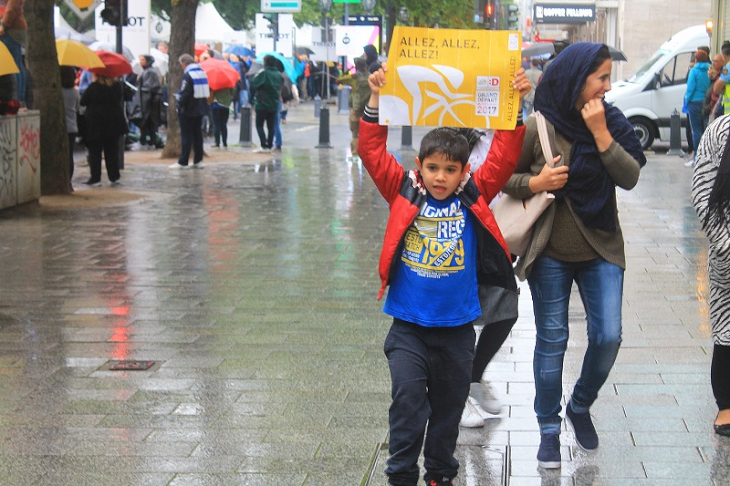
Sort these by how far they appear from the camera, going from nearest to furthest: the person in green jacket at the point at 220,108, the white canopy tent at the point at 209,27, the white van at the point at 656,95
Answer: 1. the person in green jacket at the point at 220,108
2. the white van at the point at 656,95
3. the white canopy tent at the point at 209,27

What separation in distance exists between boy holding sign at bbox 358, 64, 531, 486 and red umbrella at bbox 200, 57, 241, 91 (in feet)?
61.2

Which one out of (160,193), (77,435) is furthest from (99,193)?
(77,435)

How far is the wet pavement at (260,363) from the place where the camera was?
196 inches

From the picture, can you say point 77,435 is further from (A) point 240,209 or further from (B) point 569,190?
(A) point 240,209

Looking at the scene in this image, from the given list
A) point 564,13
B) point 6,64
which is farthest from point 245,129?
point 564,13

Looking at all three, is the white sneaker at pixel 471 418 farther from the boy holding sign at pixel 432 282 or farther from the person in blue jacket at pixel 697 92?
the person in blue jacket at pixel 697 92

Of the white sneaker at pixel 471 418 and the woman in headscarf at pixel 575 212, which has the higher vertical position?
the woman in headscarf at pixel 575 212

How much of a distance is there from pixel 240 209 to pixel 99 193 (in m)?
2.50

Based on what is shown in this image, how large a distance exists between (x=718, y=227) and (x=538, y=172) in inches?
35.6

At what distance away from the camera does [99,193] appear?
51.2 ft

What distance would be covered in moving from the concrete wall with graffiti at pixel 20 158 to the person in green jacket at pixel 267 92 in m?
8.27

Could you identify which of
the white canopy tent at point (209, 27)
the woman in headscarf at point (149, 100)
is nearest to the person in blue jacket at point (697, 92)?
the woman in headscarf at point (149, 100)

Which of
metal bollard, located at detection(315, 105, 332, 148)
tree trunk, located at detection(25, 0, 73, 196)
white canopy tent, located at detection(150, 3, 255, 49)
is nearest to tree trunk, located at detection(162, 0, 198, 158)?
metal bollard, located at detection(315, 105, 332, 148)

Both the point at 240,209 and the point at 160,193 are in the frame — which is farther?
the point at 160,193
